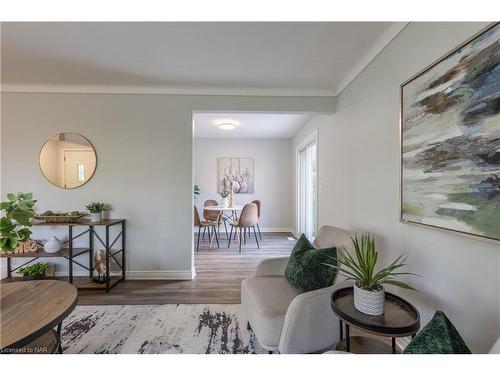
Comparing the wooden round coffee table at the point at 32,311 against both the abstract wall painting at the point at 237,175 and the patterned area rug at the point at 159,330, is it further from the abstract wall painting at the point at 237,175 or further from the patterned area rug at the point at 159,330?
the abstract wall painting at the point at 237,175

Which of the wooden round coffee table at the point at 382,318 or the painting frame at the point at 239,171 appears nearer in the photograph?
the wooden round coffee table at the point at 382,318

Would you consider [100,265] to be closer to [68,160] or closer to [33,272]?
[33,272]

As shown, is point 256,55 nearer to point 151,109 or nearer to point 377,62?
point 377,62

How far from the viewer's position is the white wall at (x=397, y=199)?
1.06 m

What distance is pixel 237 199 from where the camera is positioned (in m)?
6.00

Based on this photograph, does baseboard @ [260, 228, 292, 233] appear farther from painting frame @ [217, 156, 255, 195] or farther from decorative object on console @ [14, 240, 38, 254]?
decorative object on console @ [14, 240, 38, 254]

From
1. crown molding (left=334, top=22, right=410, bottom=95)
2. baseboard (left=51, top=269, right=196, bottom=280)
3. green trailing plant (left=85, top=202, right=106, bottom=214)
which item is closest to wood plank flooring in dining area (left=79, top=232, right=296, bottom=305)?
baseboard (left=51, top=269, right=196, bottom=280)

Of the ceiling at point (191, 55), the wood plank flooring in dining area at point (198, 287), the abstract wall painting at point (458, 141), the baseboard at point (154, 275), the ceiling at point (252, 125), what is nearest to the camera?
the abstract wall painting at point (458, 141)

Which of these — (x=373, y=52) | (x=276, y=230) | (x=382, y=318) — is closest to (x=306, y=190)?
(x=276, y=230)

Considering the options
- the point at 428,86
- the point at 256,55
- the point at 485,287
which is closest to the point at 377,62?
the point at 428,86

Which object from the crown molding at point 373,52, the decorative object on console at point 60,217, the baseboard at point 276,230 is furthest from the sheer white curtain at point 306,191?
the decorative object on console at point 60,217

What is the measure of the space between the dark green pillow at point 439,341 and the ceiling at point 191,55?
6.19 ft

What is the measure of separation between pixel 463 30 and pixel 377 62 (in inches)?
33.3
